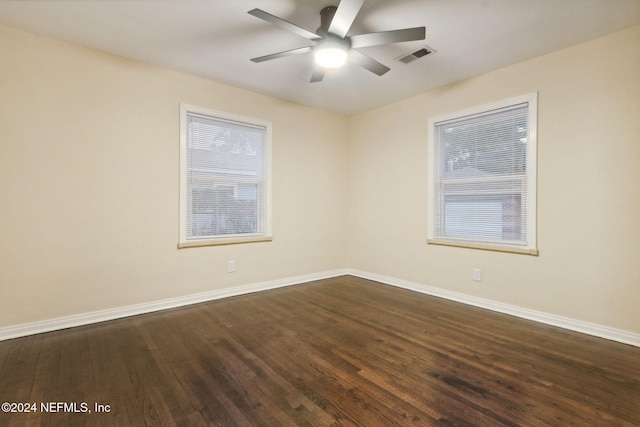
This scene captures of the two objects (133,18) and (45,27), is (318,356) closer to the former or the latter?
(133,18)

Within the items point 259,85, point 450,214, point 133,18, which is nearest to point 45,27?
point 133,18

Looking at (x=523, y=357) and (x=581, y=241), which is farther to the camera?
(x=581, y=241)

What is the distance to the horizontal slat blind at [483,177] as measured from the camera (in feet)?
10.6

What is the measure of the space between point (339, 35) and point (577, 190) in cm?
251

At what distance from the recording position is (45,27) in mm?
2566

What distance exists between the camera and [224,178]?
12.5ft

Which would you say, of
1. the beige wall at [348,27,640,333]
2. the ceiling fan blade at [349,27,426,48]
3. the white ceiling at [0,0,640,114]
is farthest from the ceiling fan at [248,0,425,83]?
the beige wall at [348,27,640,333]

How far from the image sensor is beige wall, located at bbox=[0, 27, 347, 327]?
2613mm

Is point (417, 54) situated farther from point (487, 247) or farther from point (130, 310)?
point (130, 310)

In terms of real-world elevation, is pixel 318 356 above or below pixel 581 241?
below

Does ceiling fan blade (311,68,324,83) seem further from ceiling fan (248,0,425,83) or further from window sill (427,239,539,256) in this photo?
window sill (427,239,539,256)

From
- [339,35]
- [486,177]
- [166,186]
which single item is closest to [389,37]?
[339,35]

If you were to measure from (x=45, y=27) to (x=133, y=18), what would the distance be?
2.69 feet

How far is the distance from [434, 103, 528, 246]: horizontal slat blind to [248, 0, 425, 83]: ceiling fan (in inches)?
62.9
